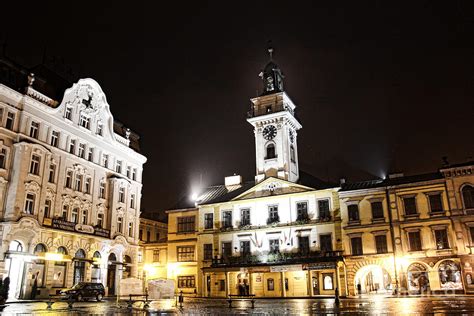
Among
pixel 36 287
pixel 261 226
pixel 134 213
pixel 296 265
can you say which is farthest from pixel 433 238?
→ pixel 36 287

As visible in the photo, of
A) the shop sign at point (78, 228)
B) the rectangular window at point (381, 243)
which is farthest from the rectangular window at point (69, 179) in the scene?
the rectangular window at point (381, 243)

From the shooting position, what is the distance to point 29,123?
3784 centimetres

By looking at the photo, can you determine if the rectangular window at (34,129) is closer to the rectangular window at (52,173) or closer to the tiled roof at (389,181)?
the rectangular window at (52,173)

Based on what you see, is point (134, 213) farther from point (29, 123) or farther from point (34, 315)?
point (34, 315)

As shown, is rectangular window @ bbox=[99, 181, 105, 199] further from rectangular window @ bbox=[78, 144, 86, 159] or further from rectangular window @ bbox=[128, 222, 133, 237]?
rectangular window @ bbox=[128, 222, 133, 237]

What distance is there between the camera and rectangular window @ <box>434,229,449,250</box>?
40.6 metres

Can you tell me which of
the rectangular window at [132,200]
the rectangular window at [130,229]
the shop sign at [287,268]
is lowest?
the shop sign at [287,268]

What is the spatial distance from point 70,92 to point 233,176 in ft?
82.4

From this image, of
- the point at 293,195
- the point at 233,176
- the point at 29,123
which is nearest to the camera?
the point at 29,123

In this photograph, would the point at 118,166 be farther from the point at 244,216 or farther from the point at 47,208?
the point at 244,216

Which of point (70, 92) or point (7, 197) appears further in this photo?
point (70, 92)

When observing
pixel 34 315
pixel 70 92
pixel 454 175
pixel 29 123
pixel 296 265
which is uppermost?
pixel 70 92

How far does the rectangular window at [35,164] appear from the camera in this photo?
123ft

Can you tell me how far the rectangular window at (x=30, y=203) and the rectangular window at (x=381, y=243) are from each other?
3176 cm
